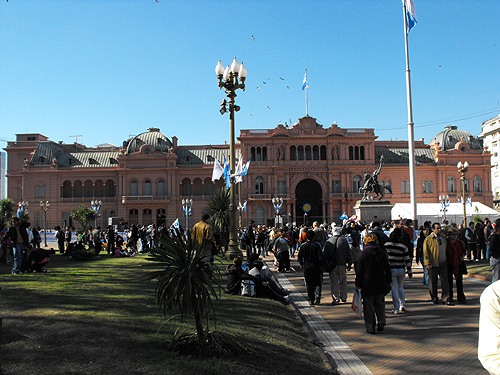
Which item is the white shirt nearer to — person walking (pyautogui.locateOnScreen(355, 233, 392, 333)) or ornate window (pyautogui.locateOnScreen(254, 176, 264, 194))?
person walking (pyautogui.locateOnScreen(355, 233, 392, 333))

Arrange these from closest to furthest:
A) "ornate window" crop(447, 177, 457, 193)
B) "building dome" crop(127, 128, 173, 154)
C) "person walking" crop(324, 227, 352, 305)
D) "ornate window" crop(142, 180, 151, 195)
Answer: "person walking" crop(324, 227, 352, 305), "ornate window" crop(142, 180, 151, 195), "ornate window" crop(447, 177, 457, 193), "building dome" crop(127, 128, 173, 154)

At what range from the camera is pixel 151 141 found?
68.2 m

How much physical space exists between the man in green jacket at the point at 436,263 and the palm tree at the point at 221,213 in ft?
42.9

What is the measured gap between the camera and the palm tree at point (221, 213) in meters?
22.9

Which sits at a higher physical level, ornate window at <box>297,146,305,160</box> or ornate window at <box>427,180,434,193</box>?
ornate window at <box>297,146,305,160</box>

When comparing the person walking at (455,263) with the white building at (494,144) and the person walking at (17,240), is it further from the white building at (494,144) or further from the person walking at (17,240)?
the white building at (494,144)

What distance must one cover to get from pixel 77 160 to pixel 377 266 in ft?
226

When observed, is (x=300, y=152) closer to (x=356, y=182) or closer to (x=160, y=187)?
(x=356, y=182)

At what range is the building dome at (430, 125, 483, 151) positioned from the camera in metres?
68.8

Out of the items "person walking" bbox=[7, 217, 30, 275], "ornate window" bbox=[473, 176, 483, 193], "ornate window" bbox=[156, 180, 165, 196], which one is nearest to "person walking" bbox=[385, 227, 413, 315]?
"person walking" bbox=[7, 217, 30, 275]

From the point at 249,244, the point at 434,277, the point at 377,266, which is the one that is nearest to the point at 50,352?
the point at 377,266

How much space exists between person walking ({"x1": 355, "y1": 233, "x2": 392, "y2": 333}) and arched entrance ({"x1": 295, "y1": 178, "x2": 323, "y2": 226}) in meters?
55.3

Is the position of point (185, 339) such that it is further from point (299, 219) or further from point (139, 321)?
point (299, 219)

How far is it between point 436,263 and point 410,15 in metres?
20.6
